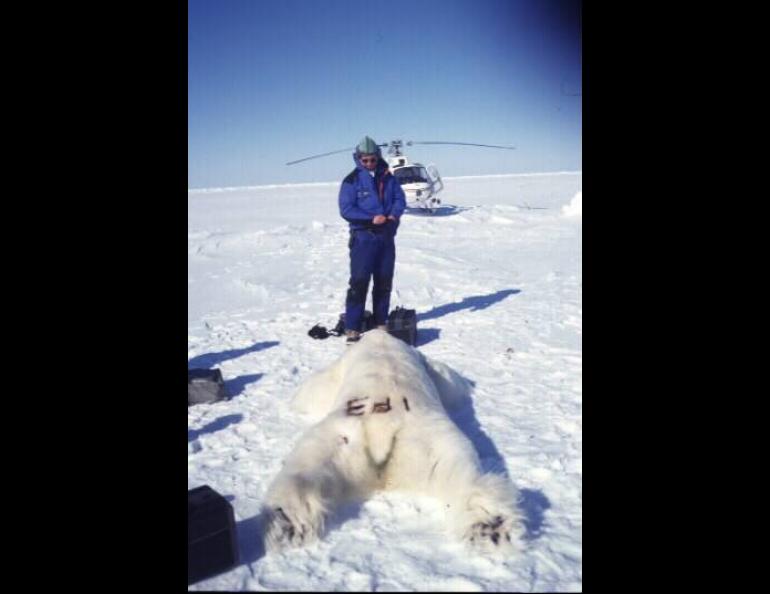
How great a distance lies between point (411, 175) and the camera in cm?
2095

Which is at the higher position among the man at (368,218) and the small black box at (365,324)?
the man at (368,218)

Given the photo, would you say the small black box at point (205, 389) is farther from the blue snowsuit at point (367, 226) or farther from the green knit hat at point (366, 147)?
the green knit hat at point (366, 147)

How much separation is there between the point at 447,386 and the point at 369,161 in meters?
2.80

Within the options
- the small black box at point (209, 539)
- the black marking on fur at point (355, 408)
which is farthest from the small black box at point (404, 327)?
the small black box at point (209, 539)

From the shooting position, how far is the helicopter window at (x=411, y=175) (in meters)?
20.8

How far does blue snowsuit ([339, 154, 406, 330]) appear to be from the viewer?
586 centimetres

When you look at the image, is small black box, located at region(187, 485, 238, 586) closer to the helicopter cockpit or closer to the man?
the man

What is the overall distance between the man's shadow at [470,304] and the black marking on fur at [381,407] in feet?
13.4

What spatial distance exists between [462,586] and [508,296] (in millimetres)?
6355

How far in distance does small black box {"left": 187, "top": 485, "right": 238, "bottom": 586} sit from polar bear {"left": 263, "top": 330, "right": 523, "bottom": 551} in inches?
6.9

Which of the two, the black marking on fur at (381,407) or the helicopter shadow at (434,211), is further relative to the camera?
the helicopter shadow at (434,211)
